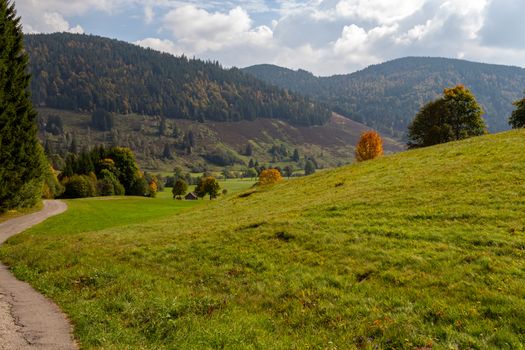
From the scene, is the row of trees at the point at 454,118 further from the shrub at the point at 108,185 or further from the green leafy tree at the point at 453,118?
the shrub at the point at 108,185

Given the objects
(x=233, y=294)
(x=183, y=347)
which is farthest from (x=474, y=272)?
(x=183, y=347)

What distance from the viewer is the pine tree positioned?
156 feet

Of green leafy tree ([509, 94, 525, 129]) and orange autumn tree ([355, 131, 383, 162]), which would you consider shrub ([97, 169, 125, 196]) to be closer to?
orange autumn tree ([355, 131, 383, 162])

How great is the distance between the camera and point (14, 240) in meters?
38.6

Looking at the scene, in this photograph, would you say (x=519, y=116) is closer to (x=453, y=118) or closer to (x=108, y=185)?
(x=453, y=118)

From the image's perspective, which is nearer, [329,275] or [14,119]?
[329,275]

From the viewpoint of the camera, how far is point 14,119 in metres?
50.1

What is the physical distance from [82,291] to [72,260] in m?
7.42

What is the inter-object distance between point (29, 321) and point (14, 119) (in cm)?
4284

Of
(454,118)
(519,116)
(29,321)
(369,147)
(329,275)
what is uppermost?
(454,118)

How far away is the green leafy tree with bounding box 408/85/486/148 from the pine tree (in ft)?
237

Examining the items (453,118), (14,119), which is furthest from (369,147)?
(14,119)

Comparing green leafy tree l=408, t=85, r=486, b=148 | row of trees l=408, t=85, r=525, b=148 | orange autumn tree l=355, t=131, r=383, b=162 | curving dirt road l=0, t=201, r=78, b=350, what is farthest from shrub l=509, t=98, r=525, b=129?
curving dirt road l=0, t=201, r=78, b=350

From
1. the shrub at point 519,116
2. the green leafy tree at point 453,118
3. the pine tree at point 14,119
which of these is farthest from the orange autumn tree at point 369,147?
the pine tree at point 14,119
